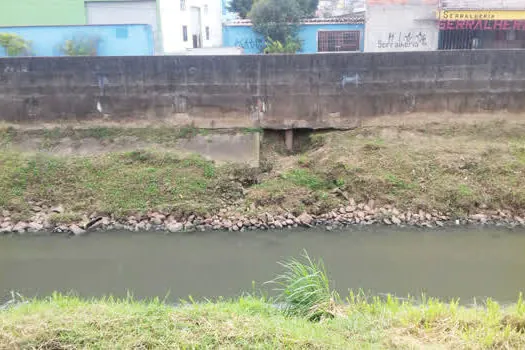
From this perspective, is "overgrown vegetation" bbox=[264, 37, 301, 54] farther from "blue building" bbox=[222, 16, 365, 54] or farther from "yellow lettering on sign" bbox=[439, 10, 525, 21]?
"yellow lettering on sign" bbox=[439, 10, 525, 21]

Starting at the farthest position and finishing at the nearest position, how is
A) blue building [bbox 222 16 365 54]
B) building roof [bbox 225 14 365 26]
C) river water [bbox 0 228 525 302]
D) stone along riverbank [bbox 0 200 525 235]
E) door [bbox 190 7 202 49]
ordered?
door [bbox 190 7 202 49] < blue building [bbox 222 16 365 54] < building roof [bbox 225 14 365 26] < stone along riverbank [bbox 0 200 525 235] < river water [bbox 0 228 525 302]

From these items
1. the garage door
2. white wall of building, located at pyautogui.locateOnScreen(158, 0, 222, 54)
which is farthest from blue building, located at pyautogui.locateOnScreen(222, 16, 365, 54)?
the garage door

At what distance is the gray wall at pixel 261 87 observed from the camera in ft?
29.5

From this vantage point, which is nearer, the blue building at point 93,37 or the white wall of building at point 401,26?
the blue building at point 93,37

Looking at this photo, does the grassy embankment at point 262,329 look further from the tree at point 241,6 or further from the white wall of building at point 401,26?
the tree at point 241,6

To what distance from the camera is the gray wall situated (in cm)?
899

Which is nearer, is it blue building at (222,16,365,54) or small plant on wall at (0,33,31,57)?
small plant on wall at (0,33,31,57)

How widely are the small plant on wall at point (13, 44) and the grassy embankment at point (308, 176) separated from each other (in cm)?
505

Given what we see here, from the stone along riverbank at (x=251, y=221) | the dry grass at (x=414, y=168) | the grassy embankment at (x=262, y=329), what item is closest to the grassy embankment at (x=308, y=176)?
the dry grass at (x=414, y=168)

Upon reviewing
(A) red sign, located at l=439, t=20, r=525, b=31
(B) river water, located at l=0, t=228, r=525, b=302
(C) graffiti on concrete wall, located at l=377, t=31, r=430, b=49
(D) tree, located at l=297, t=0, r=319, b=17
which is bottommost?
(B) river water, located at l=0, t=228, r=525, b=302

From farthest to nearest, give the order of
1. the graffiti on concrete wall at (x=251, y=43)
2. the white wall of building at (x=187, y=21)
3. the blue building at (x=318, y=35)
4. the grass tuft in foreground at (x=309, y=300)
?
the graffiti on concrete wall at (x=251, y=43) < the blue building at (x=318, y=35) < the white wall of building at (x=187, y=21) < the grass tuft in foreground at (x=309, y=300)

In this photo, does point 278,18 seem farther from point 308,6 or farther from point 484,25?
point 484,25

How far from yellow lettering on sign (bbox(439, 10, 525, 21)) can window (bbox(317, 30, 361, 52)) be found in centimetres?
268

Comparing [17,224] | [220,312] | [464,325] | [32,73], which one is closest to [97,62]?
[32,73]
